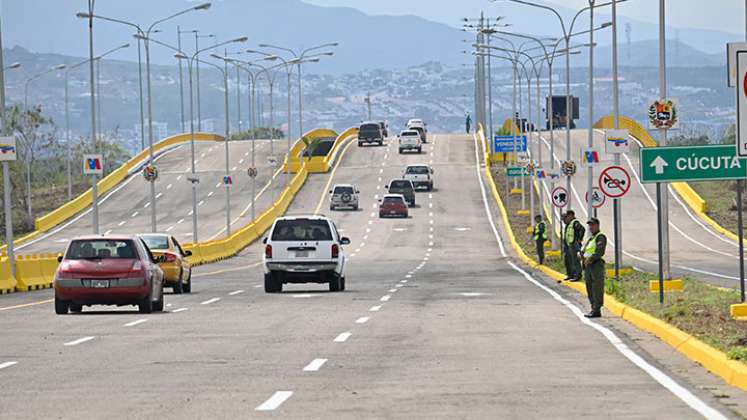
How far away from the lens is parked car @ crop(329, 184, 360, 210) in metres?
94.5

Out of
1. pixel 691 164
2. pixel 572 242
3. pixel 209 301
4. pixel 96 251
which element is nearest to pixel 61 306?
pixel 96 251

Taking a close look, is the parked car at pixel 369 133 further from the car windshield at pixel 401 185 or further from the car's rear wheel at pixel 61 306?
the car's rear wheel at pixel 61 306

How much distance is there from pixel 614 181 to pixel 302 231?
7300 mm

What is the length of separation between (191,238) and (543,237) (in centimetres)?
3075

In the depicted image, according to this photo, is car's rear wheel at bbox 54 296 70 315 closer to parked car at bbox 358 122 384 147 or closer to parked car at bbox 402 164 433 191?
parked car at bbox 402 164 433 191

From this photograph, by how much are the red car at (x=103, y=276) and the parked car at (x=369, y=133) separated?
105 m

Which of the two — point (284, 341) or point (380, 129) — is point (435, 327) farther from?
point (380, 129)

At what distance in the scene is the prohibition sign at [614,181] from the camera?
3453cm

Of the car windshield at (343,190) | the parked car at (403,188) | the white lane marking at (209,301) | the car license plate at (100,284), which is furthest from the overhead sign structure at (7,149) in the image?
the parked car at (403,188)

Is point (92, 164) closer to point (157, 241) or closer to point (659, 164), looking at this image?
point (157, 241)

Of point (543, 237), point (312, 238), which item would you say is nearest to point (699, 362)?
point (312, 238)

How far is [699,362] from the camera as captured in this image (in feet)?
59.6

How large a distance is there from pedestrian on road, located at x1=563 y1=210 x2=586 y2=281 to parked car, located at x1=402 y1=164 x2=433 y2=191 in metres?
62.2

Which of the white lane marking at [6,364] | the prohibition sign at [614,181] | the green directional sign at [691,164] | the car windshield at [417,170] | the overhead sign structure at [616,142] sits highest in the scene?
the overhead sign structure at [616,142]
